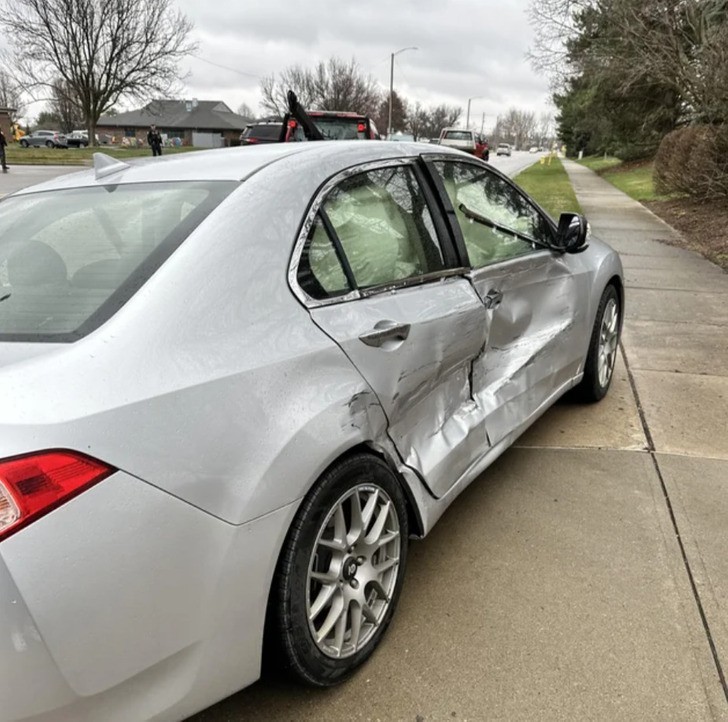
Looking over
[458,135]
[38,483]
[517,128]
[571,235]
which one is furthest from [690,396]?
[517,128]

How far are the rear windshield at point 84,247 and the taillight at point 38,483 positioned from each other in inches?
14.4

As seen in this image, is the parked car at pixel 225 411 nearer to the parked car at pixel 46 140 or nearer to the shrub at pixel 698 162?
the shrub at pixel 698 162

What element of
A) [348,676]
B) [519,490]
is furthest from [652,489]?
[348,676]

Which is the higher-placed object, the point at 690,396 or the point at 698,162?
the point at 698,162

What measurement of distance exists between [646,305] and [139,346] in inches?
256

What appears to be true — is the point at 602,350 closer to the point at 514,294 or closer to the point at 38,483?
the point at 514,294

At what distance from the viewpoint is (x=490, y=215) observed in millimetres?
3270

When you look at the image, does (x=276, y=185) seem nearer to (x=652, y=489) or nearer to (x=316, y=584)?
(x=316, y=584)

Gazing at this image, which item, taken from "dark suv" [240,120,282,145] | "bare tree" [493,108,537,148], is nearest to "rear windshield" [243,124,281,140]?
"dark suv" [240,120,282,145]

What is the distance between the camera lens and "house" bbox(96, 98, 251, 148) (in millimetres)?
78625

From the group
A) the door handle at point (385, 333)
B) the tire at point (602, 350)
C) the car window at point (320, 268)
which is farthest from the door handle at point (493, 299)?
the tire at point (602, 350)

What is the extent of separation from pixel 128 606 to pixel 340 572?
2.38 feet

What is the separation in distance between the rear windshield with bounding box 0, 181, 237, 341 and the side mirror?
2.23 m

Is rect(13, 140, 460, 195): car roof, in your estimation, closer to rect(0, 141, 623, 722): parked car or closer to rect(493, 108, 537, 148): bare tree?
rect(0, 141, 623, 722): parked car
